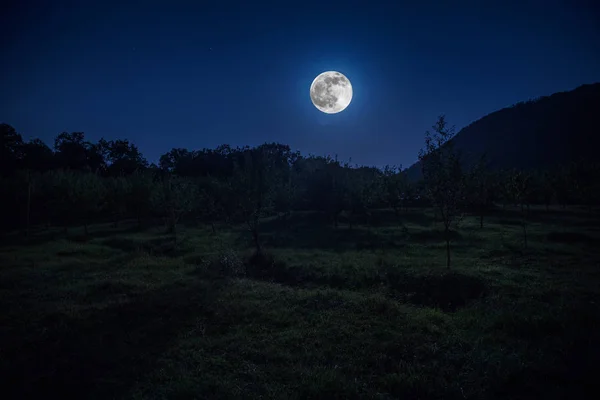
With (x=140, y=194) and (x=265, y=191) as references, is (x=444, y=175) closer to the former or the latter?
(x=265, y=191)

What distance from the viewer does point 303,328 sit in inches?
465

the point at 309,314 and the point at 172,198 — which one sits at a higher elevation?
the point at 172,198

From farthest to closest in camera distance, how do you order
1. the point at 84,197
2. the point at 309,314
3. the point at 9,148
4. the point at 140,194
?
the point at 9,148 < the point at 140,194 < the point at 84,197 < the point at 309,314

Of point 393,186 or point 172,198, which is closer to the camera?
point 172,198

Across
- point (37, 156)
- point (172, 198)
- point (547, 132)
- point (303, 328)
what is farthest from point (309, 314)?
point (547, 132)

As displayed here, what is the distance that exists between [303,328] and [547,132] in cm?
20116

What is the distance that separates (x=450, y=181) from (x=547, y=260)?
33.9 feet

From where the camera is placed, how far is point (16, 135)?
84.5 m

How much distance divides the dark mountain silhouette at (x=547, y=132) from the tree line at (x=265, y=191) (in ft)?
282

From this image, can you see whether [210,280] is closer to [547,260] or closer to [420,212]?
[547,260]

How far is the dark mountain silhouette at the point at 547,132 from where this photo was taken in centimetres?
A: 13988

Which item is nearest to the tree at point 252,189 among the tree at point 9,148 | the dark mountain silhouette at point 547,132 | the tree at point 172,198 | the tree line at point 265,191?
the tree line at point 265,191

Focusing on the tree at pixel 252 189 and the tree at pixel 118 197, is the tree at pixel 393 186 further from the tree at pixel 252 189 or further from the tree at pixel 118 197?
the tree at pixel 118 197

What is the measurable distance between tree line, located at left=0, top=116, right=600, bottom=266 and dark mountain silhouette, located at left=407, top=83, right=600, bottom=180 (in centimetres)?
8608
